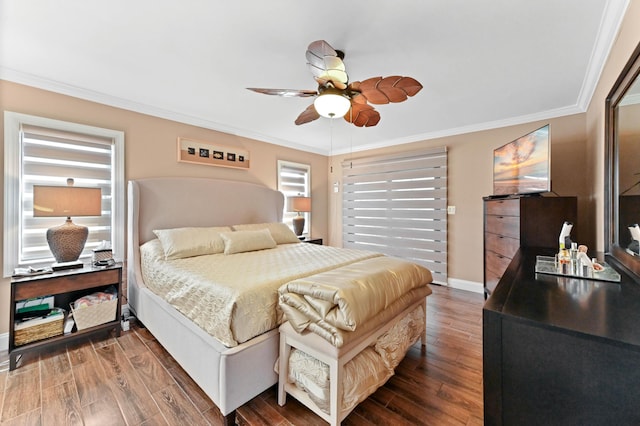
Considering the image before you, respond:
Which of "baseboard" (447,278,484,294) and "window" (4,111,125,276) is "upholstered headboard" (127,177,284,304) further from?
"baseboard" (447,278,484,294)

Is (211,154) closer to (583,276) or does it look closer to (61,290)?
(61,290)

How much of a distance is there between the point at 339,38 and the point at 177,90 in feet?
5.90

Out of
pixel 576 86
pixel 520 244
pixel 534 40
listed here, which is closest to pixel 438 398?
pixel 520 244

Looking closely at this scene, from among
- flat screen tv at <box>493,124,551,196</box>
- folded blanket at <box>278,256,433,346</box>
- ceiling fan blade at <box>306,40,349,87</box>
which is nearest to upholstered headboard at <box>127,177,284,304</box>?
folded blanket at <box>278,256,433,346</box>

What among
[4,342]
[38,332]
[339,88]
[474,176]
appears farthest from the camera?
[474,176]

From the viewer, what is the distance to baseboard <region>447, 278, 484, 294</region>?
3.65 m

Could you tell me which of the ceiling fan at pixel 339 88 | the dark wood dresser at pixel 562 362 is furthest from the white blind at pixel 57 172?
the dark wood dresser at pixel 562 362

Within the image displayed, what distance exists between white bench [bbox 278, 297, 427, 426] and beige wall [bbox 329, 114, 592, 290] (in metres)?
2.54

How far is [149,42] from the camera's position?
187 cm

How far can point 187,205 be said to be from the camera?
3.21m

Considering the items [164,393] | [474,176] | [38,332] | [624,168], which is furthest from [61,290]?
[474,176]

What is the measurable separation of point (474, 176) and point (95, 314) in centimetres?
471

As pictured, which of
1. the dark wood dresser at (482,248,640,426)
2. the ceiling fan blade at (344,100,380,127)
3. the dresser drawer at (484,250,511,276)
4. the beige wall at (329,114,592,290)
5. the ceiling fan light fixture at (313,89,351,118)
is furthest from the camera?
the beige wall at (329,114,592,290)

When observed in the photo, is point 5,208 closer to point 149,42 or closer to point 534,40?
point 149,42
